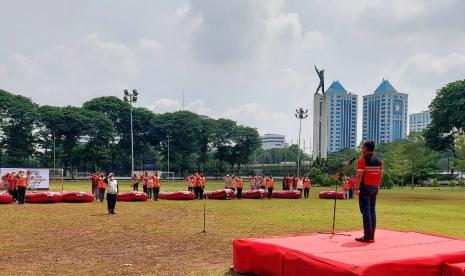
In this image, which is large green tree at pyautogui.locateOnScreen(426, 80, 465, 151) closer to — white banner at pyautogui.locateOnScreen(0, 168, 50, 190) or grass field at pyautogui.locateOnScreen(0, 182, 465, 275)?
grass field at pyautogui.locateOnScreen(0, 182, 465, 275)

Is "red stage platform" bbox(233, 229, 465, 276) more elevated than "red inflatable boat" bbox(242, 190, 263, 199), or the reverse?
"red stage platform" bbox(233, 229, 465, 276)

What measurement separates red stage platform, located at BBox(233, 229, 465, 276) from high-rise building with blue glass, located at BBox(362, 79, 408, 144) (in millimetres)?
156417

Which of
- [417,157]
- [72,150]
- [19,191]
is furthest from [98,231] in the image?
[72,150]

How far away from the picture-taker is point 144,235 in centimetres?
1483

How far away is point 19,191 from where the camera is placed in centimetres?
2783

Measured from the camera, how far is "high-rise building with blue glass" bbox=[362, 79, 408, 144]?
16100 cm

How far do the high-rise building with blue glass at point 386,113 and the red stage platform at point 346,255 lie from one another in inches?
6158

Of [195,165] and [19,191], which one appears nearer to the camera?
[19,191]

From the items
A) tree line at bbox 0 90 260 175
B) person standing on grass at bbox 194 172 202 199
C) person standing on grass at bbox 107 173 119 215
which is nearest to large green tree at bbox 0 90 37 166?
tree line at bbox 0 90 260 175

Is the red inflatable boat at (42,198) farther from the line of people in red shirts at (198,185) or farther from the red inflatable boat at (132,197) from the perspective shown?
the line of people in red shirts at (198,185)

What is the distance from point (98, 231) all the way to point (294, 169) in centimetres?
10389

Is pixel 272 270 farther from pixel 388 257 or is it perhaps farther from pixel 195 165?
pixel 195 165

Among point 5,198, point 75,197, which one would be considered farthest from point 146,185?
point 5,198

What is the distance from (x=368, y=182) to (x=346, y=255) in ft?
6.68
